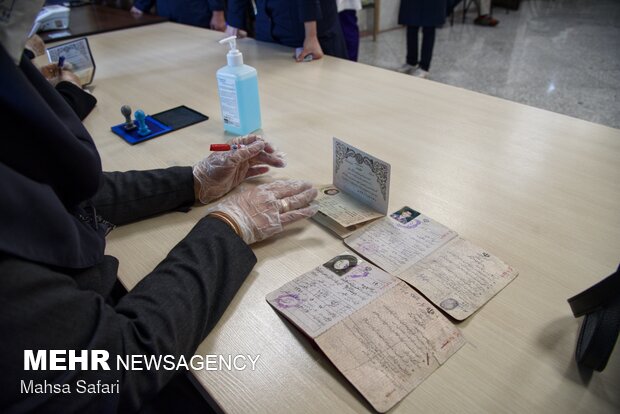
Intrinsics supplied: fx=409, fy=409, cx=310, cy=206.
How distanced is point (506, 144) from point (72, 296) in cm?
94

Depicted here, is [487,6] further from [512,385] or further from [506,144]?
[512,385]

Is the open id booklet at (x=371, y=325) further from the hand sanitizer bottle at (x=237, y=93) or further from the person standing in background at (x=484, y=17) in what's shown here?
the person standing in background at (x=484, y=17)

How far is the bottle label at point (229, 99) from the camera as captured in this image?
1.02 m

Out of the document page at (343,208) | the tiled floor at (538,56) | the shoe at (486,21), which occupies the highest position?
the document page at (343,208)

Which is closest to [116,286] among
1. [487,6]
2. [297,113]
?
[297,113]

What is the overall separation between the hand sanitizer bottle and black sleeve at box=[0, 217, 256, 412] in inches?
18.0

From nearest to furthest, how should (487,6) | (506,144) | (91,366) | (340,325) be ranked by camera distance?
(91,366)
(340,325)
(506,144)
(487,6)

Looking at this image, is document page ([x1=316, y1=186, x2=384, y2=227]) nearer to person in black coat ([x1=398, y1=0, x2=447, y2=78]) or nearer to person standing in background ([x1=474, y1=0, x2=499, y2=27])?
person in black coat ([x1=398, y1=0, x2=447, y2=78])

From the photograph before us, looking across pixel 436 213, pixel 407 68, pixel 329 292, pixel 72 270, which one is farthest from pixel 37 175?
pixel 407 68

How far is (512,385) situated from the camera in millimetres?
498

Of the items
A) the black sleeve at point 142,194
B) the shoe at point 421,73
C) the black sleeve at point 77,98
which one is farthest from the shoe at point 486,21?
the black sleeve at point 142,194

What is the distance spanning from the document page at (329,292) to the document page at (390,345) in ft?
0.05

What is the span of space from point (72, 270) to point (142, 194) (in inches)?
11.6

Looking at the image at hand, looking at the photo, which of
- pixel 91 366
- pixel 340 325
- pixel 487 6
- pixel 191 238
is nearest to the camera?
pixel 91 366
